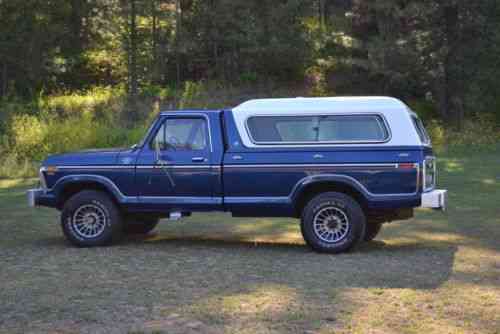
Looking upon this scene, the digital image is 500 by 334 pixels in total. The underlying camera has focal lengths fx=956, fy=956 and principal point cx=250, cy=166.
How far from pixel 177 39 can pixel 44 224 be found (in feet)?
109

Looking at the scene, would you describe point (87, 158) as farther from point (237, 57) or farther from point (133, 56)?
point (237, 57)

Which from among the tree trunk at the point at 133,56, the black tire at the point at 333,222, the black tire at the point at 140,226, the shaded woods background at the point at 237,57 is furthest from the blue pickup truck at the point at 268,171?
the tree trunk at the point at 133,56

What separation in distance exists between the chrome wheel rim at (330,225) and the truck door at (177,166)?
1.44m

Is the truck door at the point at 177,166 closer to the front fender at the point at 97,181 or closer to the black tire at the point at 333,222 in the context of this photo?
the front fender at the point at 97,181

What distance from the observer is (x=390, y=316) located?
8.20 m

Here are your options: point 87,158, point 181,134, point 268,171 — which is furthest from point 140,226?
point 268,171

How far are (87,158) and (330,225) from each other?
11.4 ft

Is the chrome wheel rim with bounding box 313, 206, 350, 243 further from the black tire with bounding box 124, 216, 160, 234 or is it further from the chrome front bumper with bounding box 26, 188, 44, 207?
the chrome front bumper with bounding box 26, 188, 44, 207

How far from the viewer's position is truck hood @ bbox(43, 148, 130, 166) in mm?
13016

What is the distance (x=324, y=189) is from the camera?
12.4 metres

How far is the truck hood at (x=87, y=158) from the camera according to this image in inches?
512

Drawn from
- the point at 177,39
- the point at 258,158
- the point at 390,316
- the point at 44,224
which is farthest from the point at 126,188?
the point at 177,39

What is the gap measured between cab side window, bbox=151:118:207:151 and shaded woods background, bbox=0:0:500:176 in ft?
70.7

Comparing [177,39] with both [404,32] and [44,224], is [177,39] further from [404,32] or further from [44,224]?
[44,224]
